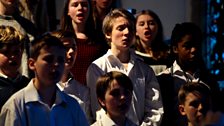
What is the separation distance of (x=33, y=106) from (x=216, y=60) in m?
3.17

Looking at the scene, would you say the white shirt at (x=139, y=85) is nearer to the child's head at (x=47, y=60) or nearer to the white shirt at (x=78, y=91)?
the white shirt at (x=78, y=91)

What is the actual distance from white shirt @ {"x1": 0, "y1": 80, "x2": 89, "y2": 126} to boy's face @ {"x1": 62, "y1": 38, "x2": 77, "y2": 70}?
559mm

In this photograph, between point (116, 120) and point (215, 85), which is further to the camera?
point (215, 85)

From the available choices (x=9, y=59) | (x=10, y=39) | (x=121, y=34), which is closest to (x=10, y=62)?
(x=9, y=59)

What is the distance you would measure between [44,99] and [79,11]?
1.16m

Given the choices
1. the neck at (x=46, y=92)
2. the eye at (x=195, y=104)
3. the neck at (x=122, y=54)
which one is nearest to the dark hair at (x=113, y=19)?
the neck at (x=122, y=54)

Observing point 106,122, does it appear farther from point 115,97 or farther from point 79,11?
point 79,11

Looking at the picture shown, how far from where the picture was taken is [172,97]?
489 cm

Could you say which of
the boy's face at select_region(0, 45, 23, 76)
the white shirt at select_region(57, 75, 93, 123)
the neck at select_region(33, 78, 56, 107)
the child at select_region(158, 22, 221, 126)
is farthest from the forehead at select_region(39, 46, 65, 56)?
the child at select_region(158, 22, 221, 126)

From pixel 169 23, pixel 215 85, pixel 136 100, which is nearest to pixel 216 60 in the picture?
pixel 169 23

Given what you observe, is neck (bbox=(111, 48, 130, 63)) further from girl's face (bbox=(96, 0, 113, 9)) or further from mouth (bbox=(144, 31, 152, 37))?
girl's face (bbox=(96, 0, 113, 9))

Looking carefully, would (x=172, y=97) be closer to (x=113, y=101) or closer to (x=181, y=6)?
(x=113, y=101)

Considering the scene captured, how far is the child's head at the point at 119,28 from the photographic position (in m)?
4.71

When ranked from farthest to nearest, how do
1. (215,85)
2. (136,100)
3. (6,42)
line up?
(215,85)
(136,100)
(6,42)
